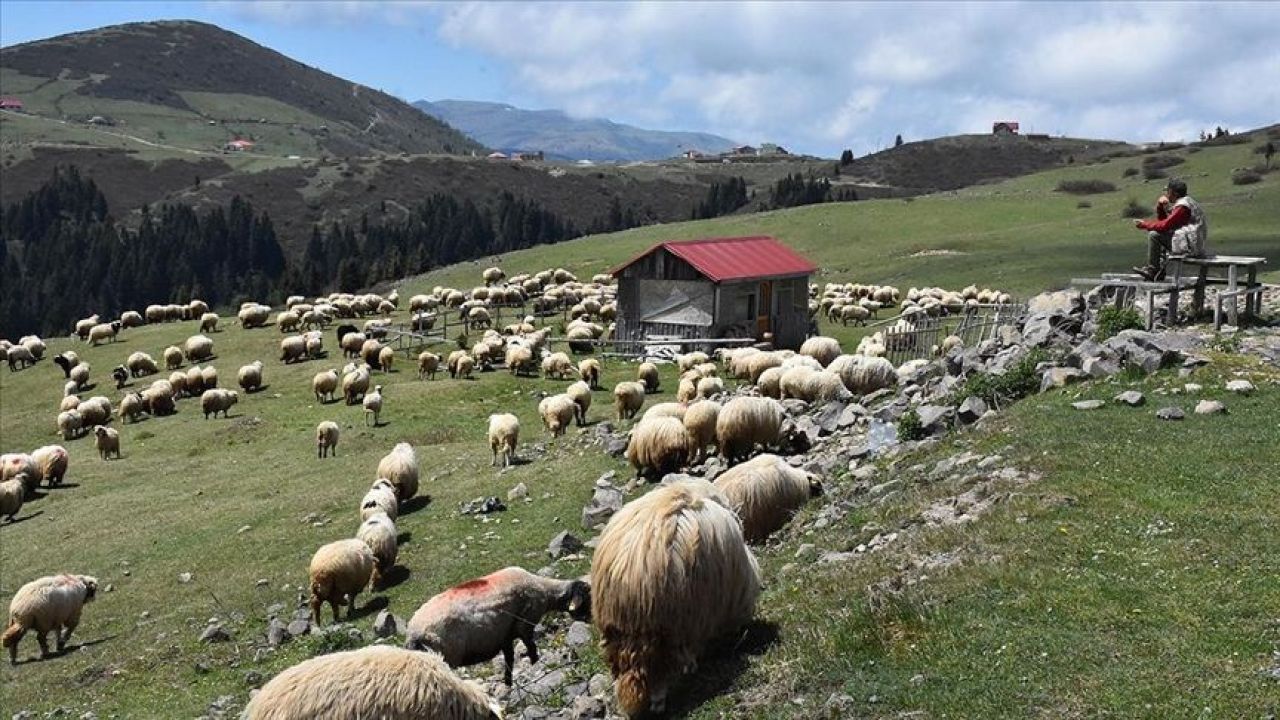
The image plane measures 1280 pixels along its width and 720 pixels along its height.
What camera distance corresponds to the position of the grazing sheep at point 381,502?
19625mm

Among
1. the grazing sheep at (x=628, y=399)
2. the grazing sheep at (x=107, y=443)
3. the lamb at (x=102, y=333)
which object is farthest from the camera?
the lamb at (x=102, y=333)

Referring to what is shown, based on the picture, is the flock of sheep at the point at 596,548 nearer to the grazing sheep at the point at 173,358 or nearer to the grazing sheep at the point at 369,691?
the grazing sheep at the point at 369,691

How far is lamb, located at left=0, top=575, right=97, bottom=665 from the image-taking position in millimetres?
17266

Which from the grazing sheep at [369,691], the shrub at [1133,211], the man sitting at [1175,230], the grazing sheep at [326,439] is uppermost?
the shrub at [1133,211]

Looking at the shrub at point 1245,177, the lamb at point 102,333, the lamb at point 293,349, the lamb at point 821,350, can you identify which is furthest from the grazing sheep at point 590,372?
the shrub at point 1245,177

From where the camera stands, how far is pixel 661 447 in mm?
19328

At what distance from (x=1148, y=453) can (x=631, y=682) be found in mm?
7395

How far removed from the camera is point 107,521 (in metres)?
25.2

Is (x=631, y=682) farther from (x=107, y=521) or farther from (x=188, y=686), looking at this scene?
(x=107, y=521)

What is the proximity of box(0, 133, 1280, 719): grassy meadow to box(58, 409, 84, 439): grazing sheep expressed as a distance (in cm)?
396

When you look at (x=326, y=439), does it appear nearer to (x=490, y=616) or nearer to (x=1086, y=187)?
(x=490, y=616)

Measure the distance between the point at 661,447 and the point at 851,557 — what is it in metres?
8.24

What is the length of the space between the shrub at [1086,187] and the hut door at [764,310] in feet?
194

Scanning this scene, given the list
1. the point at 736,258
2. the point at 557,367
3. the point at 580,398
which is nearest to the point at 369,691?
the point at 580,398
